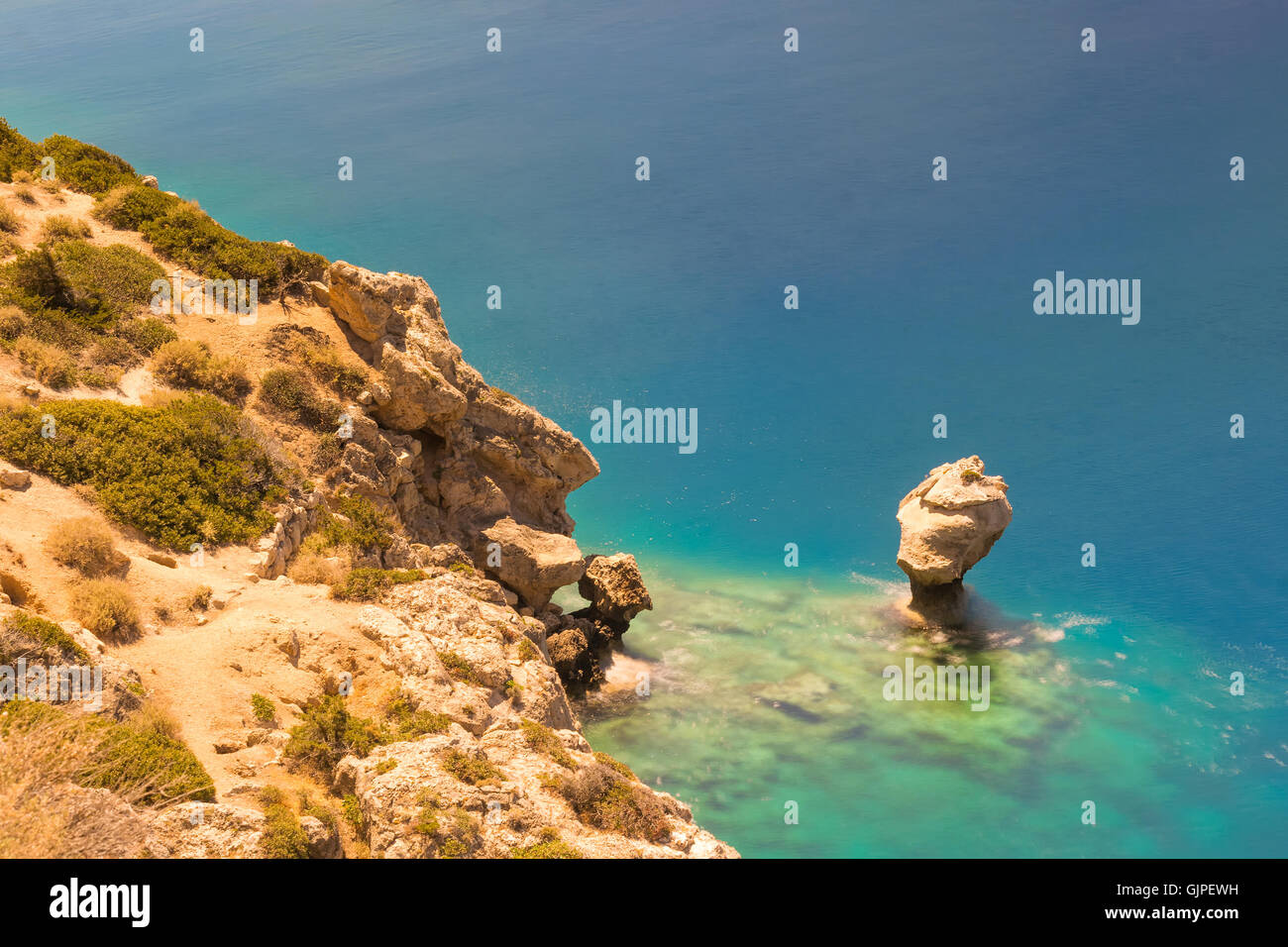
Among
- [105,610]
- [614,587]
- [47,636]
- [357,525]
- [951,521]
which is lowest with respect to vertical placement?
[47,636]

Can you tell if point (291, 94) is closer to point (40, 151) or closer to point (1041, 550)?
point (40, 151)

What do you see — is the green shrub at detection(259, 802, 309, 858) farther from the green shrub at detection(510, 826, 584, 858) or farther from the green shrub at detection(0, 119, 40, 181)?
the green shrub at detection(0, 119, 40, 181)

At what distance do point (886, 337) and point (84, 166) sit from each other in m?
38.9

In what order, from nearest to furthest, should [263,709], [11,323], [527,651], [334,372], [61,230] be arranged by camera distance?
[263,709] < [527,651] < [11,323] < [334,372] < [61,230]

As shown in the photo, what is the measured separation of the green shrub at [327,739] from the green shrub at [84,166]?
2163 centimetres

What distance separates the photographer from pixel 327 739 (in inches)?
653

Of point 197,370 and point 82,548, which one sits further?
point 197,370

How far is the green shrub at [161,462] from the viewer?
2064 cm

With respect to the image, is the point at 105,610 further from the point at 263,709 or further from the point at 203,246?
the point at 203,246

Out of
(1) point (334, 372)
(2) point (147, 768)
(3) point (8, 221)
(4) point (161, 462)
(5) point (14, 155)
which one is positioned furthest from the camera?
(5) point (14, 155)

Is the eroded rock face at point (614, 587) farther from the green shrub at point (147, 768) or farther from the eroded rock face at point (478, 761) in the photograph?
the green shrub at point (147, 768)

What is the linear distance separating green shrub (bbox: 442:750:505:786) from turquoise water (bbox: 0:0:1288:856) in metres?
14.0

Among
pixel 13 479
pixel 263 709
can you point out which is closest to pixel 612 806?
pixel 263 709

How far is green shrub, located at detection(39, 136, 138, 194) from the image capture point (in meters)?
31.2
